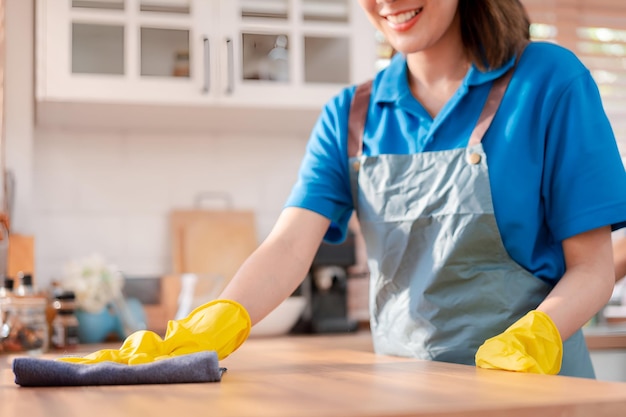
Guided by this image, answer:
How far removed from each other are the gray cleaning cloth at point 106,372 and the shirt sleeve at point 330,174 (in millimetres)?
598

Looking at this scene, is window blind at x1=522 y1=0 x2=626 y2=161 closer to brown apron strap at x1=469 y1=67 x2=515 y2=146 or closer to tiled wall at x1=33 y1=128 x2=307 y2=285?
tiled wall at x1=33 y1=128 x2=307 y2=285

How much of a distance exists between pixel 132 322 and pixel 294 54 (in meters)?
0.99

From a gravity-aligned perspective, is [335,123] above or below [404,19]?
below

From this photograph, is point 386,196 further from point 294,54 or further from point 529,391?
point 294,54

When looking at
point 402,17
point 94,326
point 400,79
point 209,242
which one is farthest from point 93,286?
point 402,17

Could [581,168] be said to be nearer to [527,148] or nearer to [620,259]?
[527,148]

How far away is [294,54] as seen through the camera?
109 inches

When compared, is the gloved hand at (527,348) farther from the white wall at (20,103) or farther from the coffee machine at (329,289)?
the white wall at (20,103)

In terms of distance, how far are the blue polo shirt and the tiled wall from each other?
146 centimetres

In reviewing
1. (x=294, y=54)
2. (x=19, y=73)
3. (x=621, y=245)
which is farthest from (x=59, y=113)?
(x=621, y=245)

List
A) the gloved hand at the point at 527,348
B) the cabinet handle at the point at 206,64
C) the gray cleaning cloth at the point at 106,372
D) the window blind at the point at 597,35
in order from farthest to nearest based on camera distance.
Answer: the window blind at the point at 597,35, the cabinet handle at the point at 206,64, the gloved hand at the point at 527,348, the gray cleaning cloth at the point at 106,372

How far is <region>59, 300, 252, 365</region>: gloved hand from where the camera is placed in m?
1.11

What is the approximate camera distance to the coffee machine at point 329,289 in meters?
2.77

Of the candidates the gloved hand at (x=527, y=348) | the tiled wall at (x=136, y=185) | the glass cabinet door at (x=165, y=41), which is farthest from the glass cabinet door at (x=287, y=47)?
the gloved hand at (x=527, y=348)
